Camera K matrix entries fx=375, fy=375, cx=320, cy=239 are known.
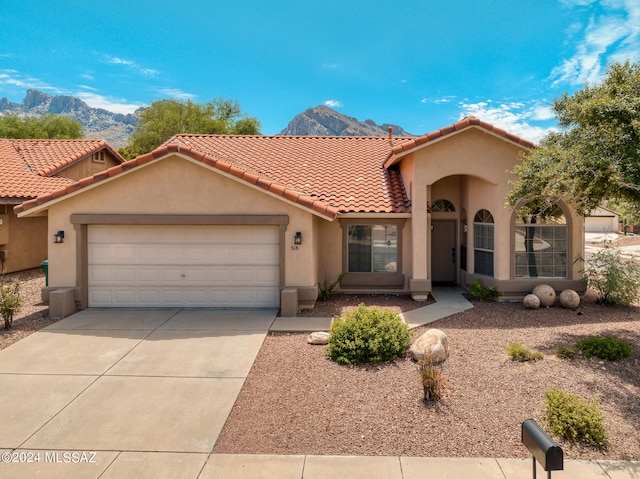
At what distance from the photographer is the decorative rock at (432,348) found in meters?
6.70

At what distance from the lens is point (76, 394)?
19.0 feet

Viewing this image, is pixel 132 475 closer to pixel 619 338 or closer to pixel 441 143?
pixel 619 338

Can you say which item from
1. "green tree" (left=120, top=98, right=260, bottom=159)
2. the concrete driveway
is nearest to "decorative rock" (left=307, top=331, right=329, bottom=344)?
the concrete driveway

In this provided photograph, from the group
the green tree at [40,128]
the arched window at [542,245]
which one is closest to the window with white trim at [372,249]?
the arched window at [542,245]

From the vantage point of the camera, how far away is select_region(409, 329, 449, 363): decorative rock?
22.0 feet

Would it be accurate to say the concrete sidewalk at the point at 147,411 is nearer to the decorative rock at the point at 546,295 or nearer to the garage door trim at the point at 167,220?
the garage door trim at the point at 167,220

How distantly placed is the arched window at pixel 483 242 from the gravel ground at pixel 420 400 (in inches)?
140

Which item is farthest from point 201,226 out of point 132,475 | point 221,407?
point 132,475

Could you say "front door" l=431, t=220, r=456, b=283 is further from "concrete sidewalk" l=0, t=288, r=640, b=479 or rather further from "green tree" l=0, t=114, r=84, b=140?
"green tree" l=0, t=114, r=84, b=140

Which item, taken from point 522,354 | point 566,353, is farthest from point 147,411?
point 566,353

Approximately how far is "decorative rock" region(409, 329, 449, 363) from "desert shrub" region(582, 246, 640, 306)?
6735 millimetres

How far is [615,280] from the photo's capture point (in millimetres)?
10430

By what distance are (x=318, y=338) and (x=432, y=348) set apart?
2.33 metres

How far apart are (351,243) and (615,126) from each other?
24.0ft
